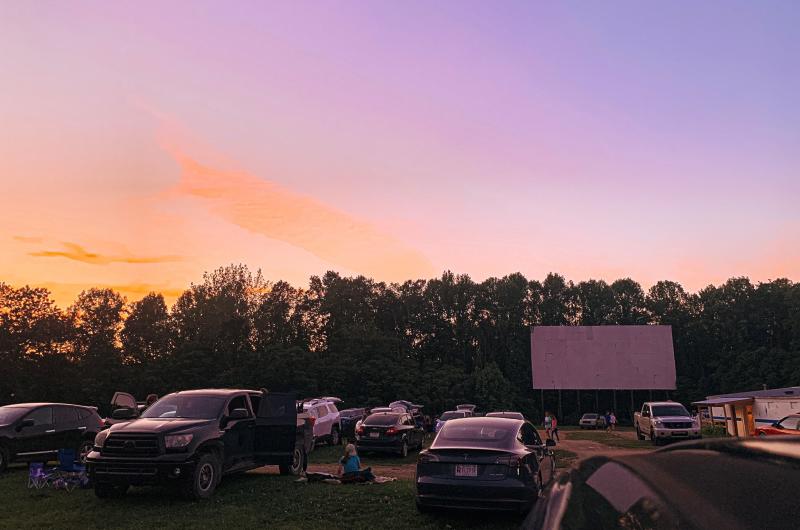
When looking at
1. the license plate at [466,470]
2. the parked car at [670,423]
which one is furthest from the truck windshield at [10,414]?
the parked car at [670,423]

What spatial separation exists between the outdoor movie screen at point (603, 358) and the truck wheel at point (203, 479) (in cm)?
6015

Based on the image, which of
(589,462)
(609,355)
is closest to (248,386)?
(609,355)

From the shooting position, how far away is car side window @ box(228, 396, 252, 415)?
1338cm

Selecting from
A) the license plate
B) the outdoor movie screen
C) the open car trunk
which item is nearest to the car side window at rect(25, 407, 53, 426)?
the open car trunk

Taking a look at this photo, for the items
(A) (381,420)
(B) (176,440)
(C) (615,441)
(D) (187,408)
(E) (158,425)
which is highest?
(D) (187,408)

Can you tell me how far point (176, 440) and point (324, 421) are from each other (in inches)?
598

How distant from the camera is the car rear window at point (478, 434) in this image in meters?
9.83

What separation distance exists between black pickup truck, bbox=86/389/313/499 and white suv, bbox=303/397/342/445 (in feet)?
34.2

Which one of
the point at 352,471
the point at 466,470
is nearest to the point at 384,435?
the point at 352,471

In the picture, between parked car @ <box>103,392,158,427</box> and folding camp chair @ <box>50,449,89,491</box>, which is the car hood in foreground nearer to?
parked car @ <box>103,392,158,427</box>

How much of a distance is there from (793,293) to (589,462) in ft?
335

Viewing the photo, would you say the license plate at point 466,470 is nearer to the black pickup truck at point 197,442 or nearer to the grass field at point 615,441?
the black pickup truck at point 197,442

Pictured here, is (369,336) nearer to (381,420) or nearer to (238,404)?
(381,420)

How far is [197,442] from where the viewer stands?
11750 millimetres
